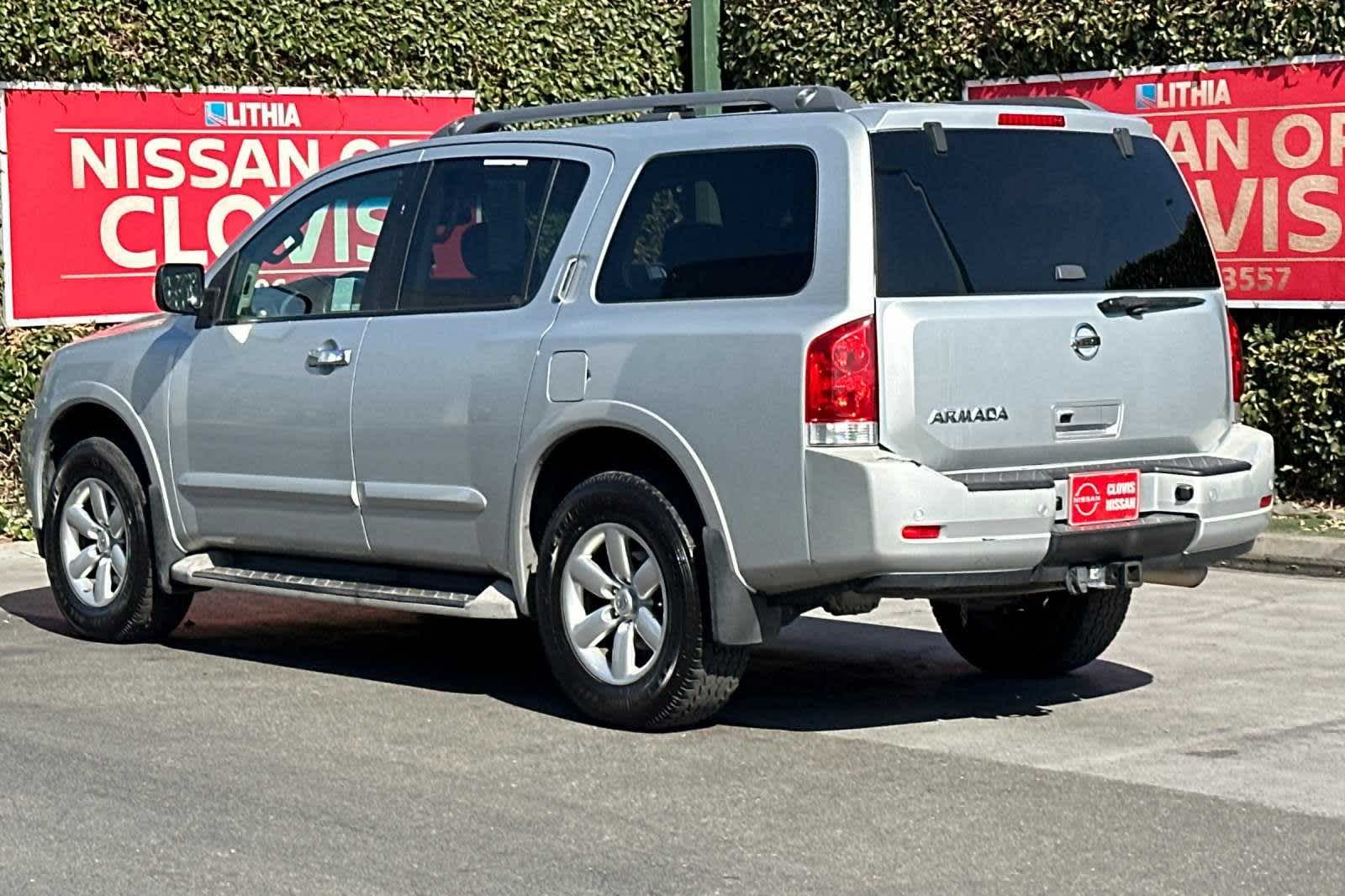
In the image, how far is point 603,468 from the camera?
780 cm

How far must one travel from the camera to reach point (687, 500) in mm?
7461

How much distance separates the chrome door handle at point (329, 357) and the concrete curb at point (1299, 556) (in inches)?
201

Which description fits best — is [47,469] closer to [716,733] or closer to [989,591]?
[716,733]

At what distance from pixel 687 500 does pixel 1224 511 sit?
66.9 inches

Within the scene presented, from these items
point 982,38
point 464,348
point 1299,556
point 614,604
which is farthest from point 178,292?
point 982,38

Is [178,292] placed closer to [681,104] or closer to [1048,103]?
[681,104]

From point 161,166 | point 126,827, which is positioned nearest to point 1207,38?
point 161,166

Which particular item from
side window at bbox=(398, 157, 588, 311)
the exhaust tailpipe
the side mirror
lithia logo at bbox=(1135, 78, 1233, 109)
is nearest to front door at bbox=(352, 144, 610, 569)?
side window at bbox=(398, 157, 588, 311)

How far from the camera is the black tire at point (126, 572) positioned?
9219 mm

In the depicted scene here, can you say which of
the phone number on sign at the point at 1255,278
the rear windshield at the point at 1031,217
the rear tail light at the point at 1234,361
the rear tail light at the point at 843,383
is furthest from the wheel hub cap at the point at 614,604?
the phone number on sign at the point at 1255,278

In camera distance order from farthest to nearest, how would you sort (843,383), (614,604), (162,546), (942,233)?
(162,546), (614,604), (942,233), (843,383)

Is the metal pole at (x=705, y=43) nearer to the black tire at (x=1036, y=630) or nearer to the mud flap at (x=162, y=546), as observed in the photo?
the mud flap at (x=162, y=546)

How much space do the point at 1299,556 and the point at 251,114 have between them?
6.67 m

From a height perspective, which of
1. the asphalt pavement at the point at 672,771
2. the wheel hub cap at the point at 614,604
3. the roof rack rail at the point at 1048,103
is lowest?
the asphalt pavement at the point at 672,771
